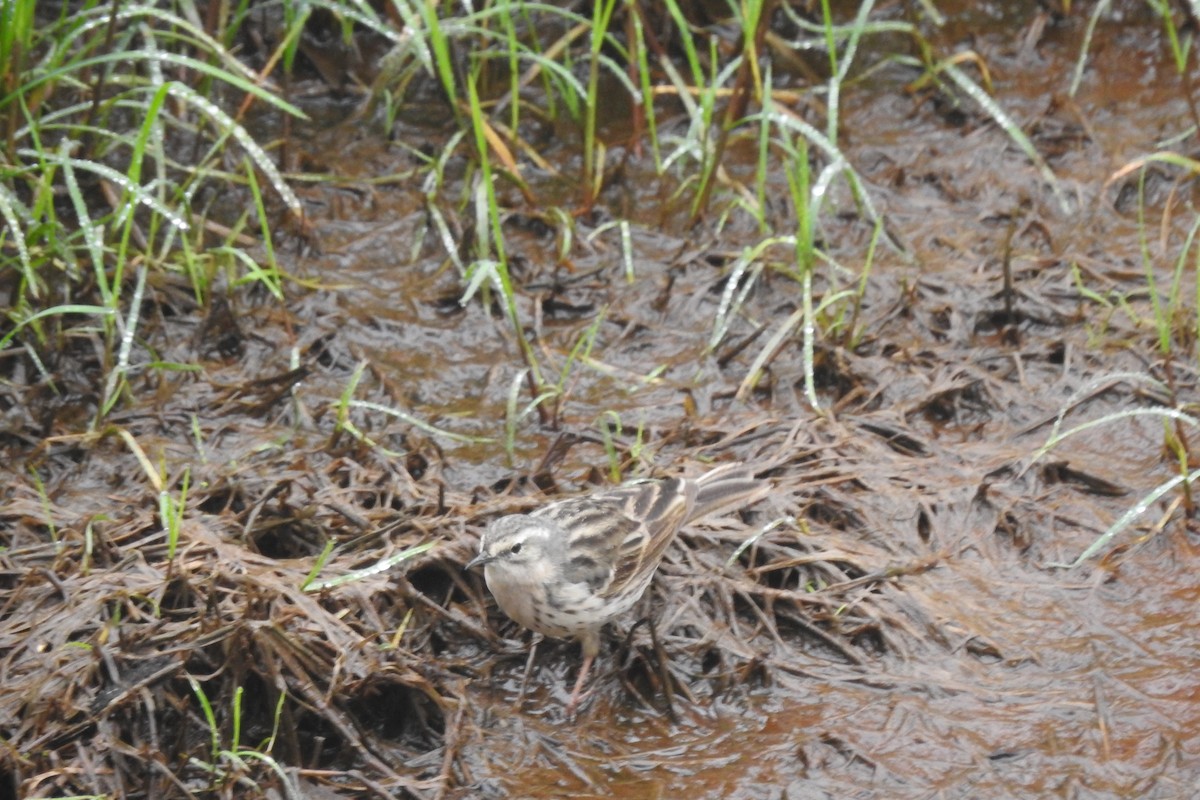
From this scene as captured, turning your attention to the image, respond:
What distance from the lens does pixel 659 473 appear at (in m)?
6.48

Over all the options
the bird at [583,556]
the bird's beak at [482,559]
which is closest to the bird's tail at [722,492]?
the bird at [583,556]

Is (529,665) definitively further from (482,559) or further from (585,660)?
(482,559)

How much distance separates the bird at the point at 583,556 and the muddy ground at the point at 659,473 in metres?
0.25

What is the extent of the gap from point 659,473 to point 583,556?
112 cm

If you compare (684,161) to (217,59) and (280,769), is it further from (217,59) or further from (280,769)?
(280,769)

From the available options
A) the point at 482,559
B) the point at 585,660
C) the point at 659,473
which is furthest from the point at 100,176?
the point at 585,660

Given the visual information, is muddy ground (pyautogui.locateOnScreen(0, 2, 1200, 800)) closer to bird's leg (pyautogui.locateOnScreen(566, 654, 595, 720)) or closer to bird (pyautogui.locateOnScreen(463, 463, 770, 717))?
bird's leg (pyautogui.locateOnScreen(566, 654, 595, 720))

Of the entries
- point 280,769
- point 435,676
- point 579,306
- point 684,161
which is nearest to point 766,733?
point 435,676

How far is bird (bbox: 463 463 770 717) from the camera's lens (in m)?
5.32

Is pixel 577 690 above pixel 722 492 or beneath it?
beneath

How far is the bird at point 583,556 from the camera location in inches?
209

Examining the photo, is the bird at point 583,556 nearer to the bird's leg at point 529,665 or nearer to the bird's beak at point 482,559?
the bird's beak at point 482,559

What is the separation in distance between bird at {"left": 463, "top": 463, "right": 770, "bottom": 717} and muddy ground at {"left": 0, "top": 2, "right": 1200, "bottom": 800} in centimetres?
25

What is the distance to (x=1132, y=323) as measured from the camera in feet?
24.7
